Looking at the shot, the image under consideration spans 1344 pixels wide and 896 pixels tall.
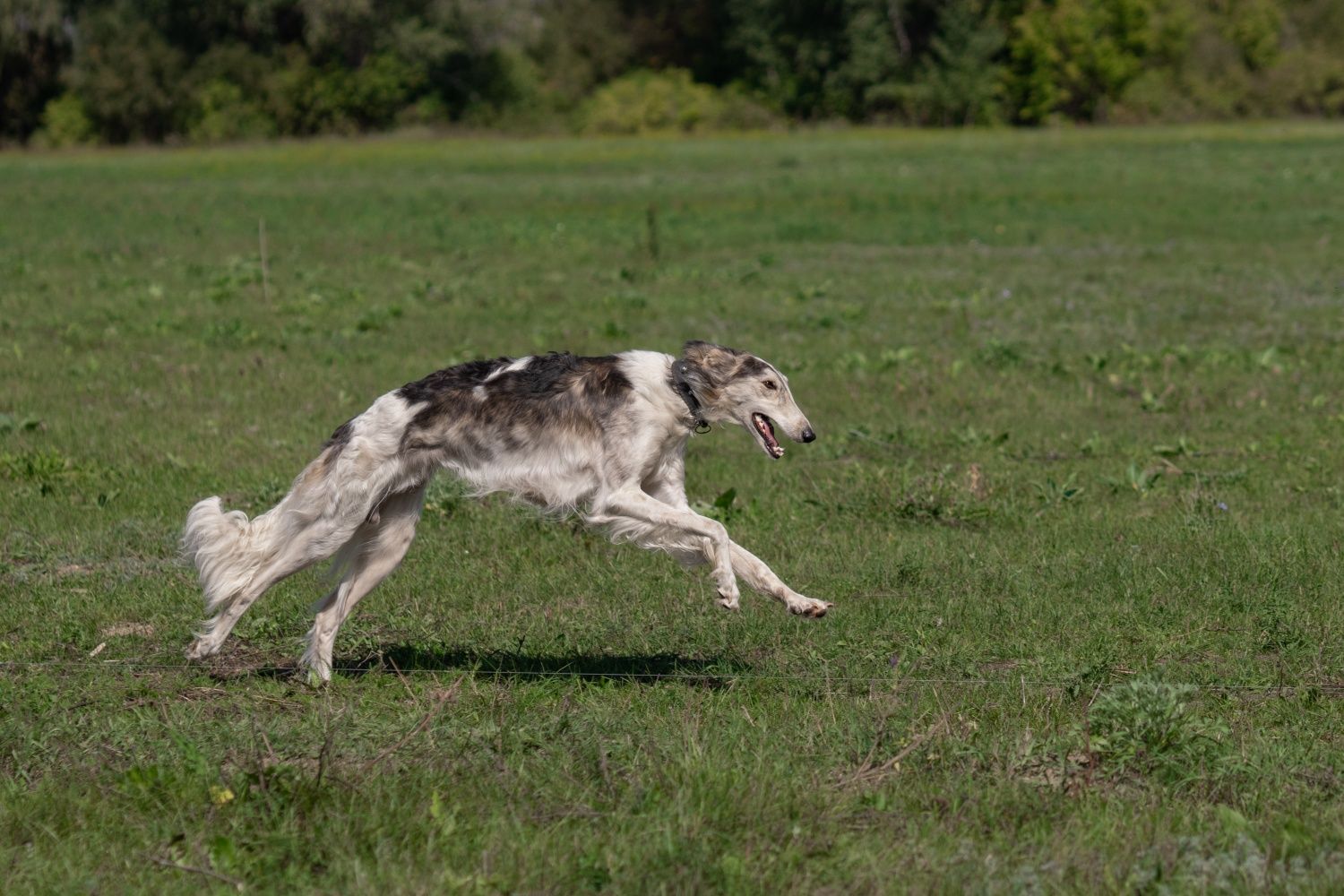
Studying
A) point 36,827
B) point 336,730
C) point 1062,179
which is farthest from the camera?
point 1062,179

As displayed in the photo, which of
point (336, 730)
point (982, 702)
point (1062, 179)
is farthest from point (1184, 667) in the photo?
point (1062, 179)

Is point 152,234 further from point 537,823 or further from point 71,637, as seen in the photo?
point 537,823

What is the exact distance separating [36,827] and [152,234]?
84.2 ft

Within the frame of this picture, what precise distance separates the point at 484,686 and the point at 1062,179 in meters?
→ 36.1

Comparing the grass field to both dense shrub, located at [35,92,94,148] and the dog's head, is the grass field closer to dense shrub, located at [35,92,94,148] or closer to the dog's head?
the dog's head

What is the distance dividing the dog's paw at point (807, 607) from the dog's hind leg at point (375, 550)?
1.96 meters

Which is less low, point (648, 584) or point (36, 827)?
point (36, 827)

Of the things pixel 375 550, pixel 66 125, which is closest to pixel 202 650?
pixel 375 550

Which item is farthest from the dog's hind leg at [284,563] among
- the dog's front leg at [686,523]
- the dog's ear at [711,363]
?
the dog's ear at [711,363]

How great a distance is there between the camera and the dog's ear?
736 centimetres

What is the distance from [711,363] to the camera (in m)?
7.38

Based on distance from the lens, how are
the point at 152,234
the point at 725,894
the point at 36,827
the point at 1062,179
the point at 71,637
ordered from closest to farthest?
the point at 725,894, the point at 36,827, the point at 71,637, the point at 152,234, the point at 1062,179

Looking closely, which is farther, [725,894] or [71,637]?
[71,637]

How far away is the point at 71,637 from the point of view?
774 centimetres
